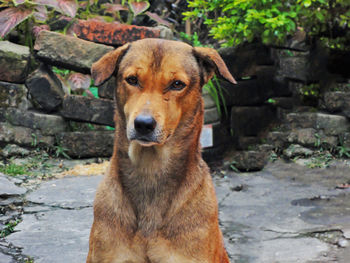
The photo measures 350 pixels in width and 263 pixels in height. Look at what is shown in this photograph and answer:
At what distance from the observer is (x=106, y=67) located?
9.06 feet

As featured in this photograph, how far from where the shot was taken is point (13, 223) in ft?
13.8

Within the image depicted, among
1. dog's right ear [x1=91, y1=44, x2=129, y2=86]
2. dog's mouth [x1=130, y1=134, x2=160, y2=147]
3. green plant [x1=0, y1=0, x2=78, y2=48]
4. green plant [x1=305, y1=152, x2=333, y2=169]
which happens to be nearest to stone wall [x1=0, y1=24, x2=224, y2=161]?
green plant [x1=0, y1=0, x2=78, y2=48]

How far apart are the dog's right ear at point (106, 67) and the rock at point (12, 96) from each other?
394cm

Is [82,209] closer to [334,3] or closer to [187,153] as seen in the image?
[187,153]

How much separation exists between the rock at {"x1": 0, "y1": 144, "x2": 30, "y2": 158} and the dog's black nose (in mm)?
4244

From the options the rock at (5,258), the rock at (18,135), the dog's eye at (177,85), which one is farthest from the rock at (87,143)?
the dog's eye at (177,85)

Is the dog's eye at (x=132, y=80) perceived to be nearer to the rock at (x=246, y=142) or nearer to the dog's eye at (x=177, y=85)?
the dog's eye at (x=177, y=85)

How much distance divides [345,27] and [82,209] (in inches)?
188

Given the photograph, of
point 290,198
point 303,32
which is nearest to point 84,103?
point 290,198

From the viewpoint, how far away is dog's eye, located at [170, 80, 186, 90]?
2632 mm

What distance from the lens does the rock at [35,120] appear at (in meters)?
6.37

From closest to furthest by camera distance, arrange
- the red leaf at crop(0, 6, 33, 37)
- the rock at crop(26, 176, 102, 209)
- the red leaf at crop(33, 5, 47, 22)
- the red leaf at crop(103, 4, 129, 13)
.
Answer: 1. the rock at crop(26, 176, 102, 209)
2. the red leaf at crop(0, 6, 33, 37)
3. the red leaf at crop(33, 5, 47, 22)
4. the red leaf at crop(103, 4, 129, 13)

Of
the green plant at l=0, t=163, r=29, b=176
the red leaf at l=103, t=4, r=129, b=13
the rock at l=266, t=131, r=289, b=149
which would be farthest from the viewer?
the red leaf at l=103, t=4, r=129, b=13

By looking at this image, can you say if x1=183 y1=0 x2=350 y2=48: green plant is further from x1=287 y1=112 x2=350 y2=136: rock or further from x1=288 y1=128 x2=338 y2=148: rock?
x1=288 y1=128 x2=338 y2=148: rock
